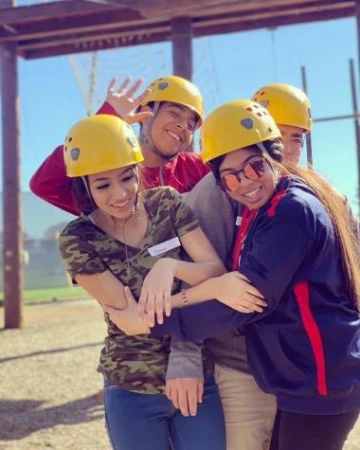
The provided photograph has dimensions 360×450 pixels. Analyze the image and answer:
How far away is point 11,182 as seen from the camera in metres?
10.5

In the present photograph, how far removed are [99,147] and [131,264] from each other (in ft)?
1.40

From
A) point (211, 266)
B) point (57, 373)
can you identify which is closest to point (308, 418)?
point (211, 266)

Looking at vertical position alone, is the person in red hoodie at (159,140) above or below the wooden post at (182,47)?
below

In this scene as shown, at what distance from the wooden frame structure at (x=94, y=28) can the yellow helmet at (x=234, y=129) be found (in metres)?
6.22

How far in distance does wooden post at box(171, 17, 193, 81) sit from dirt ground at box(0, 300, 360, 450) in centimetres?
388

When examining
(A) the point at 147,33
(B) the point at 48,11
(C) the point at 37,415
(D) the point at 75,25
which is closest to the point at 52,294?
(D) the point at 75,25

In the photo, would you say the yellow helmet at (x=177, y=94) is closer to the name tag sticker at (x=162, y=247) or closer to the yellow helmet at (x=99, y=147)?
the yellow helmet at (x=99, y=147)

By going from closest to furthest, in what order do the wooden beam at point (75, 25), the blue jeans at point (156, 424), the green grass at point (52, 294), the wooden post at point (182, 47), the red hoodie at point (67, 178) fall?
the blue jeans at point (156, 424), the red hoodie at point (67, 178), the wooden post at point (182, 47), the wooden beam at point (75, 25), the green grass at point (52, 294)

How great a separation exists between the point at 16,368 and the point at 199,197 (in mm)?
6249

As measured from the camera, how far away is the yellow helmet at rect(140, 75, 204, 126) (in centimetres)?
294

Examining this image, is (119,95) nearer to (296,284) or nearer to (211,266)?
(211,266)

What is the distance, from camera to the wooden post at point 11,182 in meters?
10.5

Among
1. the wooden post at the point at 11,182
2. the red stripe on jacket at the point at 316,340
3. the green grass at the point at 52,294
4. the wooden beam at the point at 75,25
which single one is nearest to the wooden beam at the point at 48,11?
the wooden beam at the point at 75,25

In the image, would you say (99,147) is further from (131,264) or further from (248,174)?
(248,174)
